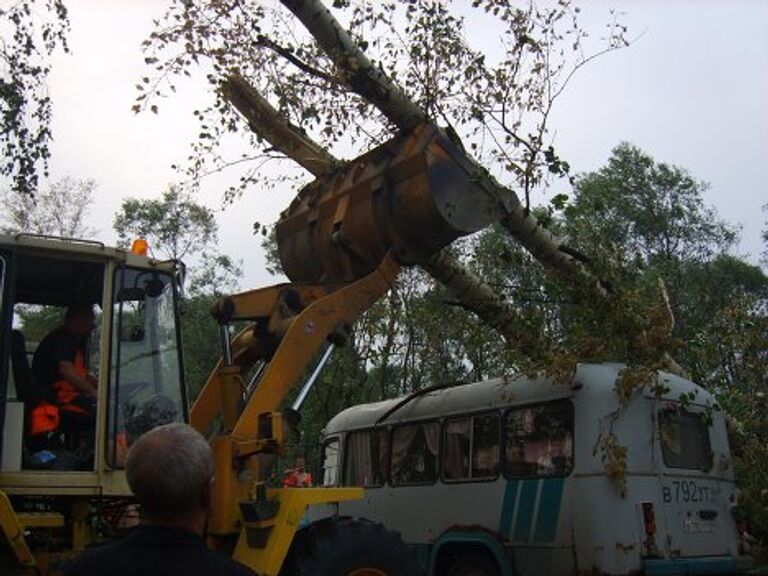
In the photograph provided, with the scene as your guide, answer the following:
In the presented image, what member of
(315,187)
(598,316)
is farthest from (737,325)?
(315,187)

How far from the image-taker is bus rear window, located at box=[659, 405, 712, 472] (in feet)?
27.0

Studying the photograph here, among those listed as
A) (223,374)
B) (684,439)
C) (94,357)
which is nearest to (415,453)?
(684,439)

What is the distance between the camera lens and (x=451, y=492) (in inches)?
371

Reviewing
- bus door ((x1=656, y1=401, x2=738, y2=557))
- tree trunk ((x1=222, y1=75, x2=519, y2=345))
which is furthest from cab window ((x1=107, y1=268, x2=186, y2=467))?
bus door ((x1=656, y1=401, x2=738, y2=557))

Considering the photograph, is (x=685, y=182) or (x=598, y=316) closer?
(x=598, y=316)

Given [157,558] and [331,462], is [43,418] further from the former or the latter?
[331,462]

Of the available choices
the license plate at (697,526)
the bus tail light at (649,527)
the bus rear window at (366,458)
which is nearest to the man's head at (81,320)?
the bus tail light at (649,527)

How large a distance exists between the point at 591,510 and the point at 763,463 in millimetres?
2694

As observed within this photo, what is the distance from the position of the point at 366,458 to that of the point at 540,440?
11.1 feet

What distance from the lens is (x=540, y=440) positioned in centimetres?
847

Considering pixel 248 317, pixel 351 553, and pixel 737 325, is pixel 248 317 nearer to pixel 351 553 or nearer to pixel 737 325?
pixel 351 553

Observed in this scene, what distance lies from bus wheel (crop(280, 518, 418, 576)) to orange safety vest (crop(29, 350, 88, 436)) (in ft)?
6.16

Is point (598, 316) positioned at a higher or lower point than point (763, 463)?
higher

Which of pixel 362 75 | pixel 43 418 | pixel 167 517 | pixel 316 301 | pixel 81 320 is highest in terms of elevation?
pixel 362 75
